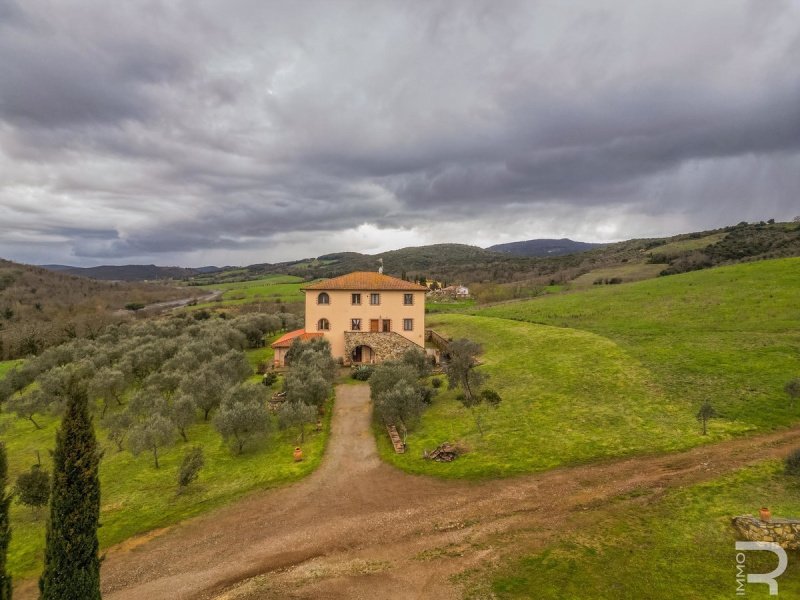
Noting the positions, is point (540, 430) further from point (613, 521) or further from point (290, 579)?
point (290, 579)

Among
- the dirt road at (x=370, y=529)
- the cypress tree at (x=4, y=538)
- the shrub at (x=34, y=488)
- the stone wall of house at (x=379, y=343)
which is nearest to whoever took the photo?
the cypress tree at (x=4, y=538)

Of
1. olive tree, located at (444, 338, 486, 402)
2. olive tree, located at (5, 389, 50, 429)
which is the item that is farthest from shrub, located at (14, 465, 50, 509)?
olive tree, located at (444, 338, 486, 402)

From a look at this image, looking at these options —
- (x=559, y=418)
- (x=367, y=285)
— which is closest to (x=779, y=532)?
(x=559, y=418)

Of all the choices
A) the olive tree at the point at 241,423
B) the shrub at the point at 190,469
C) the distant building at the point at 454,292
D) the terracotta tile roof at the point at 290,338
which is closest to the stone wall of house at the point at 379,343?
the terracotta tile roof at the point at 290,338

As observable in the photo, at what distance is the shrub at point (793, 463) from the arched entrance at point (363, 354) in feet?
124

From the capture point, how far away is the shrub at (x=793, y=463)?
17.9 meters

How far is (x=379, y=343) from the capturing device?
161 ft

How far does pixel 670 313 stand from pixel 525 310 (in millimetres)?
22050

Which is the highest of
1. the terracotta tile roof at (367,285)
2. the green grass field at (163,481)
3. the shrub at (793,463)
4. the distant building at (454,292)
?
the terracotta tile roof at (367,285)

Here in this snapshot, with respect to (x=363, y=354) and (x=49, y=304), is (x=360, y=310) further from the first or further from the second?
(x=49, y=304)

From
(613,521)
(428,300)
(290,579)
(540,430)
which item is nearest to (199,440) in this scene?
(290,579)

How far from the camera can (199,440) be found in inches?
1135

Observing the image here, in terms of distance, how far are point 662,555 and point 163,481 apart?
25.1m

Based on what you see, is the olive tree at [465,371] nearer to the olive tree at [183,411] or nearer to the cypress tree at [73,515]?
the olive tree at [183,411]
